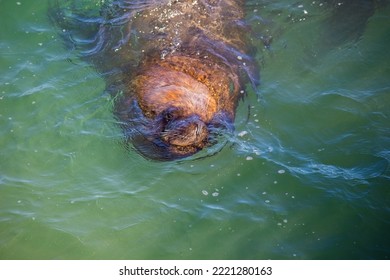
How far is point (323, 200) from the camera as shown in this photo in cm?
489

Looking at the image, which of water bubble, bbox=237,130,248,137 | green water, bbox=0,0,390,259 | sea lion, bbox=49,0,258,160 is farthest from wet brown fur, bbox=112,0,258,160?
green water, bbox=0,0,390,259

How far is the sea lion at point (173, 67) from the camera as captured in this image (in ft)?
16.2

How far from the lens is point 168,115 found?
4.79 meters

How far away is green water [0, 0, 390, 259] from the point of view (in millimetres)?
4645

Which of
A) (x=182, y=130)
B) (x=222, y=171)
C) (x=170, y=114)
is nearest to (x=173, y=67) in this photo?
(x=170, y=114)

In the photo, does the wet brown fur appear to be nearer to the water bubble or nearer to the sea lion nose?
the sea lion nose

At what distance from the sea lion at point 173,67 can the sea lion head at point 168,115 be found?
0.01 m

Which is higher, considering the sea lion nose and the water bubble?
the sea lion nose

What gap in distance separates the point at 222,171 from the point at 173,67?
5.41 ft

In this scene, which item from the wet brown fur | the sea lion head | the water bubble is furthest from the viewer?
the water bubble

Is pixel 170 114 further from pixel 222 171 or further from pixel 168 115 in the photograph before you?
pixel 222 171

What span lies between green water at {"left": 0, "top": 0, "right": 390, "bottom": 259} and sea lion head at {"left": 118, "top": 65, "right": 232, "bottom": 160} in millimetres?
260

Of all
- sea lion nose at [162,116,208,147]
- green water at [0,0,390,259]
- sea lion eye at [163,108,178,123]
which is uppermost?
sea lion eye at [163,108,178,123]
